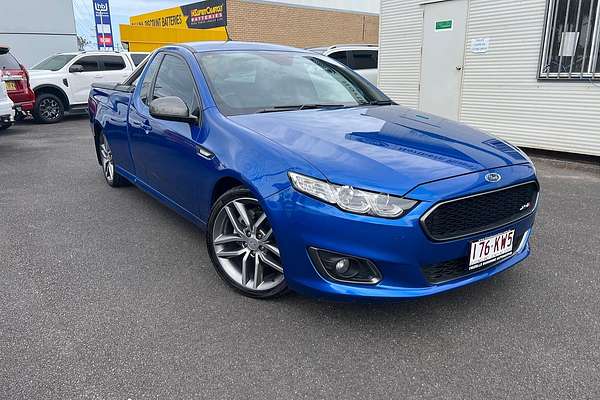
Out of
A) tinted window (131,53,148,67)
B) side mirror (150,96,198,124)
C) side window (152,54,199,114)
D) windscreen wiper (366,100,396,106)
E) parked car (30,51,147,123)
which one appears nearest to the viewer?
side mirror (150,96,198,124)

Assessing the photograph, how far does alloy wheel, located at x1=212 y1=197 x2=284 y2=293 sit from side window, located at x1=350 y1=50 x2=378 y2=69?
9.34 meters

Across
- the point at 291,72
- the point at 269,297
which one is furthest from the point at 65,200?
the point at 269,297

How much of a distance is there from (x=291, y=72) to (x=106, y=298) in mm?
2154

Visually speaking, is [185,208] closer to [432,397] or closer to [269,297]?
[269,297]

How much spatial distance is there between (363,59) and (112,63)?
268 inches

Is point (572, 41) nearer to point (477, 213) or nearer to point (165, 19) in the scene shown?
point (477, 213)

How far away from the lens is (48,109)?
12.2 meters

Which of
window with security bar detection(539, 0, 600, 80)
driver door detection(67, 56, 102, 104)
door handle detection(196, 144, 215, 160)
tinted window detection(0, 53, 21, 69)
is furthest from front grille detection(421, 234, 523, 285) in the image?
driver door detection(67, 56, 102, 104)

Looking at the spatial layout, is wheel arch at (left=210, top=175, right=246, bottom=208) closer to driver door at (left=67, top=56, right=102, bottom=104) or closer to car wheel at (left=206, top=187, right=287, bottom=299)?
car wheel at (left=206, top=187, right=287, bottom=299)

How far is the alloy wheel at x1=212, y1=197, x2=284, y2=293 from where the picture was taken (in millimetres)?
2781

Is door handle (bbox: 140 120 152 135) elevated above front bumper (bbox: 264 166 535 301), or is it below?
above

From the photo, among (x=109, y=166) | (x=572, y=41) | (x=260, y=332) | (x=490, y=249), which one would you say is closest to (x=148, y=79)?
(x=109, y=166)

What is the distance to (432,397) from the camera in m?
2.12

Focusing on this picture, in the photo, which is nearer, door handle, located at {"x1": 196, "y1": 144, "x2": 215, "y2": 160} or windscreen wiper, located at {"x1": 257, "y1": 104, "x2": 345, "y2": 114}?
door handle, located at {"x1": 196, "y1": 144, "x2": 215, "y2": 160}
